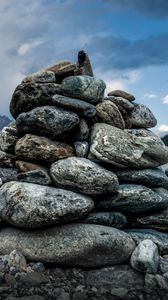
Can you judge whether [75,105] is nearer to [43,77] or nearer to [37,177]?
[43,77]

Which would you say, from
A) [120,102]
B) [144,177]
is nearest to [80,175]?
[144,177]

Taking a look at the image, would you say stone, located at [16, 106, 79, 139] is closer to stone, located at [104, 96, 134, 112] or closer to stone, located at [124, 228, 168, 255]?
stone, located at [104, 96, 134, 112]

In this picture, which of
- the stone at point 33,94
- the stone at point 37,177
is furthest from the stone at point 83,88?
the stone at point 37,177

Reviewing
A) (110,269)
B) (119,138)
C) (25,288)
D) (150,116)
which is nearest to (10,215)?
(25,288)

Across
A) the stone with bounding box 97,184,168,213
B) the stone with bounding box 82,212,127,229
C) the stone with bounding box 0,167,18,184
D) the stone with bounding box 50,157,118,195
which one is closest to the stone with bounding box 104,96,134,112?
the stone with bounding box 97,184,168,213

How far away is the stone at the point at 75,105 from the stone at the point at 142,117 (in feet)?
8.69

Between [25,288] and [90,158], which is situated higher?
[90,158]

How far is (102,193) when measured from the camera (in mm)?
15625

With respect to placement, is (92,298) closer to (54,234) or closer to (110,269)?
(110,269)

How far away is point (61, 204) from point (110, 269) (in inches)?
105

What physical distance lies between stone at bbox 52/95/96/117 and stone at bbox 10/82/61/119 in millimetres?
831

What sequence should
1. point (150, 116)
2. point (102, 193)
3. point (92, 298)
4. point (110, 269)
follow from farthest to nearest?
1. point (150, 116)
2. point (102, 193)
3. point (110, 269)
4. point (92, 298)

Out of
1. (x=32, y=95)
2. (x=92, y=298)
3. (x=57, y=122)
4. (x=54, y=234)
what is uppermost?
(x=32, y=95)

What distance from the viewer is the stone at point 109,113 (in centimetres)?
1747
